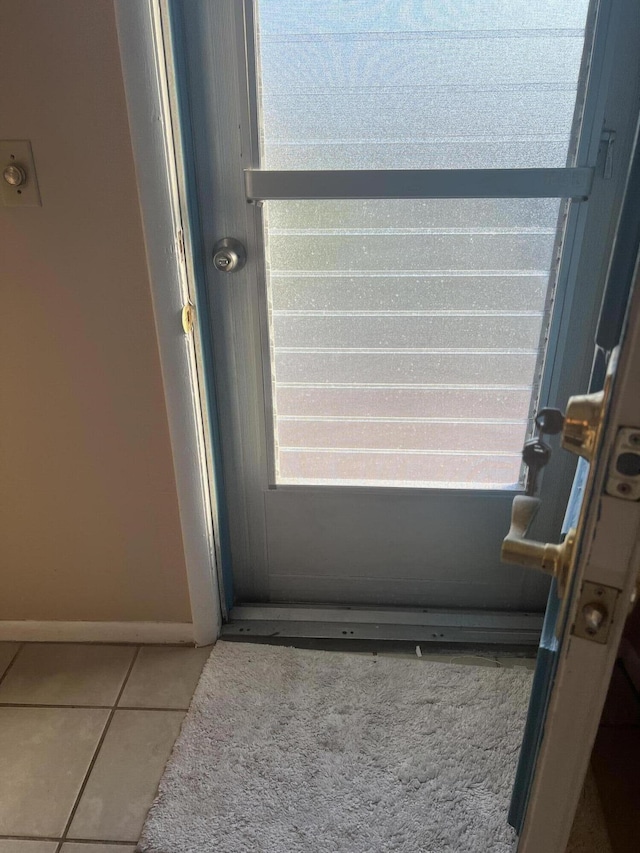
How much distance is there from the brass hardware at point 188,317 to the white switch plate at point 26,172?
0.34 meters

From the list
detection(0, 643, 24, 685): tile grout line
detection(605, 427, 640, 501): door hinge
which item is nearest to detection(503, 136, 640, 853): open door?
detection(605, 427, 640, 501): door hinge

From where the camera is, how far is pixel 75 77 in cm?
115

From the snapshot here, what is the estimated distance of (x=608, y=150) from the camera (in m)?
1.25

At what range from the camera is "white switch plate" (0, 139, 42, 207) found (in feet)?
3.96

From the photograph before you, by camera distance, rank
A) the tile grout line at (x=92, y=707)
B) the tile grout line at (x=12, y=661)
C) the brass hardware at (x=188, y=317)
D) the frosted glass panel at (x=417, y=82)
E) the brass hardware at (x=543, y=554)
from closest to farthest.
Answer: the brass hardware at (x=543, y=554) → the frosted glass panel at (x=417, y=82) → the brass hardware at (x=188, y=317) → the tile grout line at (x=92, y=707) → the tile grout line at (x=12, y=661)

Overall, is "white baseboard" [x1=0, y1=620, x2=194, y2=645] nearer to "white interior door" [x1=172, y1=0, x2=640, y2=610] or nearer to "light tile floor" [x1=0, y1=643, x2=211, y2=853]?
"light tile floor" [x1=0, y1=643, x2=211, y2=853]

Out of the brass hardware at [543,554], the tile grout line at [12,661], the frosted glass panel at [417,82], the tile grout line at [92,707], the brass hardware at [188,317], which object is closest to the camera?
the brass hardware at [543,554]

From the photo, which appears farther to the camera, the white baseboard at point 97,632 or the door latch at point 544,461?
the white baseboard at point 97,632

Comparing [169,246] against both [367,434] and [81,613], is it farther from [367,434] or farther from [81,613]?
[81,613]

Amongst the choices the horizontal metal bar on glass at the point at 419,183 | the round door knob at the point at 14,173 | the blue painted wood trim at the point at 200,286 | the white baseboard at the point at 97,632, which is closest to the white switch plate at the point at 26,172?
the round door knob at the point at 14,173

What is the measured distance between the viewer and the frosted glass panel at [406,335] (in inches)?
53.2

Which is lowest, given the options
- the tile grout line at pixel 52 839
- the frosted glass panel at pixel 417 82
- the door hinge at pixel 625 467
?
the tile grout line at pixel 52 839

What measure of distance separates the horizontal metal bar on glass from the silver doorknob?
0.10 meters

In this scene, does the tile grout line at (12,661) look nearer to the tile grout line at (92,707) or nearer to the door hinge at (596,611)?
the tile grout line at (92,707)
